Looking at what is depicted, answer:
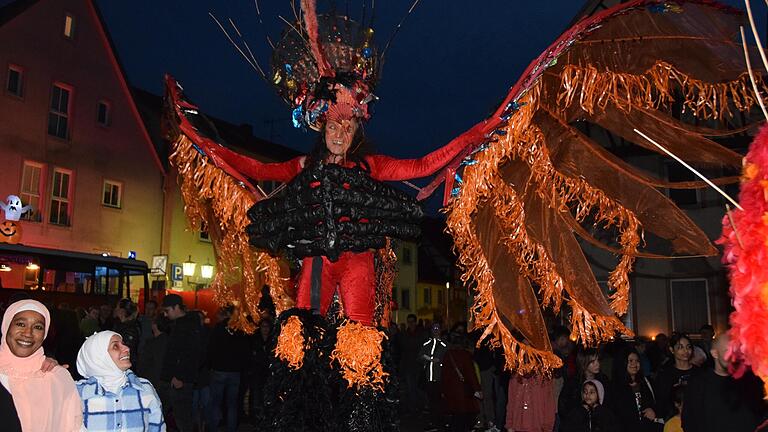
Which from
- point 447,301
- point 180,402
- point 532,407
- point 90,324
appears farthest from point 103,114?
point 447,301

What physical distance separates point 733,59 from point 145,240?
1707 centimetres

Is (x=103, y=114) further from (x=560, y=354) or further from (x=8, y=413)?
(x=8, y=413)

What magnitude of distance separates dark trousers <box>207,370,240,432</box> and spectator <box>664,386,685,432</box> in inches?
179

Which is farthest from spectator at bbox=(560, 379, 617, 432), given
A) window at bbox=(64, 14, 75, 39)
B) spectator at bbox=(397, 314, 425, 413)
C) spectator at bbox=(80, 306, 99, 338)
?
window at bbox=(64, 14, 75, 39)

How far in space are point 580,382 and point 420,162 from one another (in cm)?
319

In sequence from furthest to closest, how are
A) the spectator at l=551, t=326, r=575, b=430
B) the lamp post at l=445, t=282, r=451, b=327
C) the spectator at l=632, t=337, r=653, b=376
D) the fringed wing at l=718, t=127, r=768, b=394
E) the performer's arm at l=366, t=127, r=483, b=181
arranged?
the lamp post at l=445, t=282, r=451, b=327 → the spectator at l=632, t=337, r=653, b=376 → the spectator at l=551, t=326, r=575, b=430 → the performer's arm at l=366, t=127, r=483, b=181 → the fringed wing at l=718, t=127, r=768, b=394

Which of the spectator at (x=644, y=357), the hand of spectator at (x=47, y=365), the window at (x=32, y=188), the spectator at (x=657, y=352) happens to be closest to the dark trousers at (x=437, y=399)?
the spectator at (x=644, y=357)

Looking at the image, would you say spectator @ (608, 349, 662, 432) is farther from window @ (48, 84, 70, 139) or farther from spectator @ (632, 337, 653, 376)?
window @ (48, 84, 70, 139)

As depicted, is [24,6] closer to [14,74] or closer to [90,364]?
[14,74]

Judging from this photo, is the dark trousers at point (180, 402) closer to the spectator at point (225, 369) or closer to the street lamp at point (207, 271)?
the spectator at point (225, 369)

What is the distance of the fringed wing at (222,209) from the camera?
4473mm

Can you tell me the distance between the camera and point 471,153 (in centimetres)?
388

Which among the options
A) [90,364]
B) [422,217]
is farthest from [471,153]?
[90,364]

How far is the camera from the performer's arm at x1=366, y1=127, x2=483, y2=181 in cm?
386
